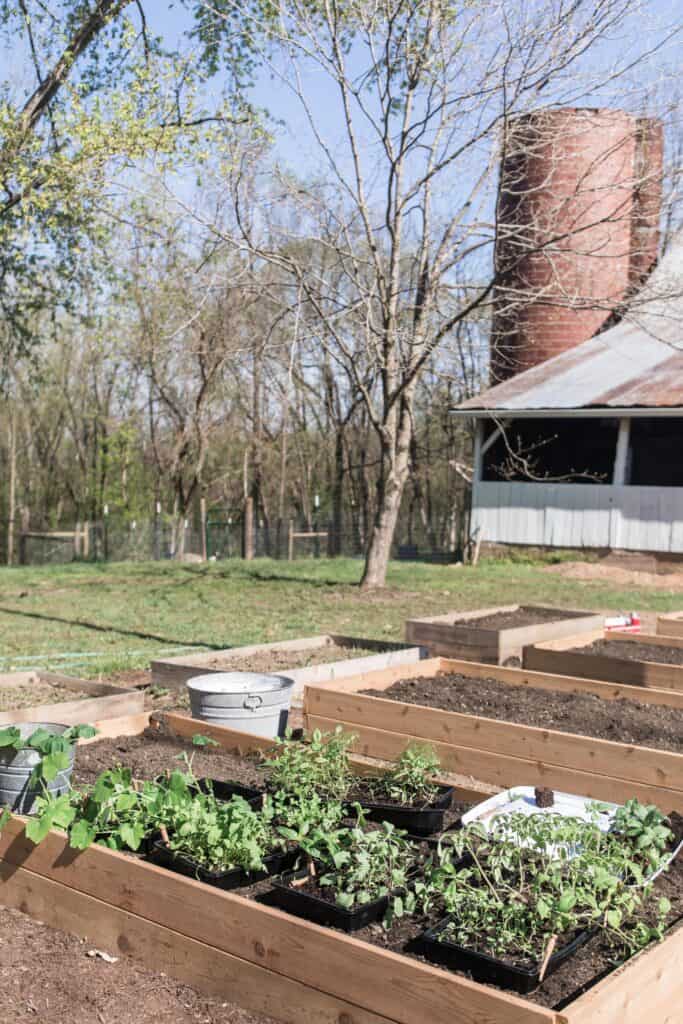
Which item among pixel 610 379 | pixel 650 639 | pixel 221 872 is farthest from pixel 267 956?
pixel 610 379

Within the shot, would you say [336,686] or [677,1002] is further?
[336,686]

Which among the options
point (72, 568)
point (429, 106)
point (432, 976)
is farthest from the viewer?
point (72, 568)

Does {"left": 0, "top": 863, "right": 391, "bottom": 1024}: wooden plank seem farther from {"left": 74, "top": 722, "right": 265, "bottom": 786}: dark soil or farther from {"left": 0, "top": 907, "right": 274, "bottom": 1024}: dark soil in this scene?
{"left": 74, "top": 722, "right": 265, "bottom": 786}: dark soil

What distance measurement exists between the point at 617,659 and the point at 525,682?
873 millimetres

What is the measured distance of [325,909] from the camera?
3207 mm

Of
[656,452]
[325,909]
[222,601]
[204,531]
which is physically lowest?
[222,601]

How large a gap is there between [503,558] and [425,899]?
737 inches

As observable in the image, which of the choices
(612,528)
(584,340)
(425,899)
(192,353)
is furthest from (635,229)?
(425,899)

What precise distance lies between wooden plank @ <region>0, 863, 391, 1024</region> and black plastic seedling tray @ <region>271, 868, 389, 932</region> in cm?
29

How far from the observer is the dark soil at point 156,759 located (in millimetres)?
4871

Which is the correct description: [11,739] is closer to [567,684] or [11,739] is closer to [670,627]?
[567,684]

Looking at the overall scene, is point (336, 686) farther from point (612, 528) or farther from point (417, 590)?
point (612, 528)

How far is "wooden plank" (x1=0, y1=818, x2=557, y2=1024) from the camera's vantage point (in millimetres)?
2609

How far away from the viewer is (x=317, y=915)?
325 cm
